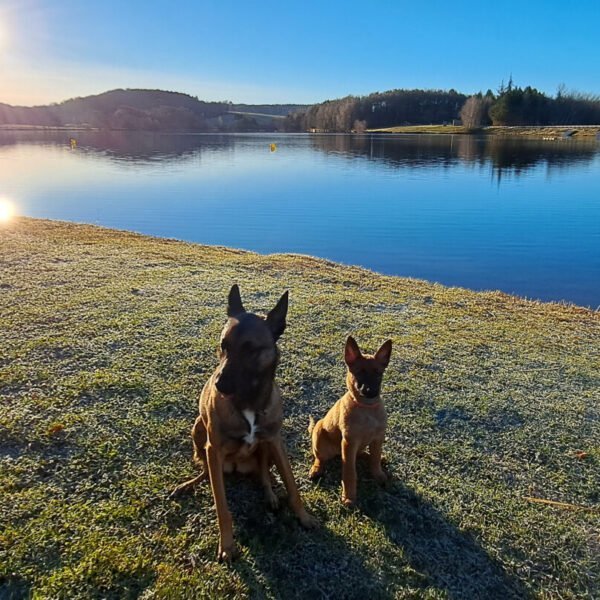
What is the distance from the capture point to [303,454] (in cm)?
460

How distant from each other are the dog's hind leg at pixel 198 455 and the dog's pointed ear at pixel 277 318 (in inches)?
44.0

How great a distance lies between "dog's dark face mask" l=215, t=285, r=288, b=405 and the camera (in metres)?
3.02

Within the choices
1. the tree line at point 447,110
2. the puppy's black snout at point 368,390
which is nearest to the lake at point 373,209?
the puppy's black snout at point 368,390

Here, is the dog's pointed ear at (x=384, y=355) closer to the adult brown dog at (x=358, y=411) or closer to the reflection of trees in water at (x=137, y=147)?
the adult brown dog at (x=358, y=411)

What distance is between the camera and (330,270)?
11.8 meters

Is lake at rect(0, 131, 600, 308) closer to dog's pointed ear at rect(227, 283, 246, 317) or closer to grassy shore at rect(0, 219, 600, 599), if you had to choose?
grassy shore at rect(0, 219, 600, 599)

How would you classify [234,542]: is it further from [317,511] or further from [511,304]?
[511,304]

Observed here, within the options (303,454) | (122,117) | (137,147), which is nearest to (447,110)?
(122,117)

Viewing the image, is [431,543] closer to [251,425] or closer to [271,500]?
[271,500]

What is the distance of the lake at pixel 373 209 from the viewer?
17000mm

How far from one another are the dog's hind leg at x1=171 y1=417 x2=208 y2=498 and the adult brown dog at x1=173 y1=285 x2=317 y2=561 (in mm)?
140

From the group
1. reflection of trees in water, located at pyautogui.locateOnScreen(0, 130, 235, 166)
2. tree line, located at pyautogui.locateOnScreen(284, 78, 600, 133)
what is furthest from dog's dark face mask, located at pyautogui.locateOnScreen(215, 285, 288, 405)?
tree line, located at pyautogui.locateOnScreen(284, 78, 600, 133)

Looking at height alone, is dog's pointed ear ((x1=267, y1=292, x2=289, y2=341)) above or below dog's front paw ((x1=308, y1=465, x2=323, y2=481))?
above

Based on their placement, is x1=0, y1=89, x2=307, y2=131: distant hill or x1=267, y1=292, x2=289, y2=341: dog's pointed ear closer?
x1=267, y1=292, x2=289, y2=341: dog's pointed ear
